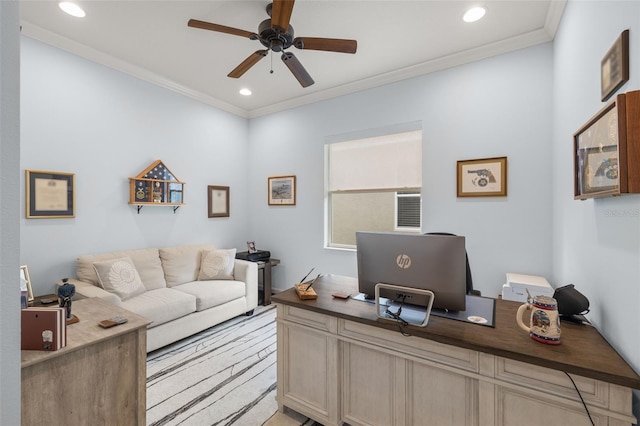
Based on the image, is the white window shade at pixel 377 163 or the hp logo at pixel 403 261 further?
the white window shade at pixel 377 163

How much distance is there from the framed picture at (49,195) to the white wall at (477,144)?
109 inches

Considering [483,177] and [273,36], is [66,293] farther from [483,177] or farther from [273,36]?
[483,177]

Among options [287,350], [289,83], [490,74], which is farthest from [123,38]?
[490,74]

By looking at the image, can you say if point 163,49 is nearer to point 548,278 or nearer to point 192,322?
point 192,322

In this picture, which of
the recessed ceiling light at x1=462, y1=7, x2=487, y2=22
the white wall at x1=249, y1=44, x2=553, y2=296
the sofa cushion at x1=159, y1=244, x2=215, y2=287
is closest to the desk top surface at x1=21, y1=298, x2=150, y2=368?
the sofa cushion at x1=159, y1=244, x2=215, y2=287

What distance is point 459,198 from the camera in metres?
3.14

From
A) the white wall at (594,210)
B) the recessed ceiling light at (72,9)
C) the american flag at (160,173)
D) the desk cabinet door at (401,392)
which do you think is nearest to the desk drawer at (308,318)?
the desk cabinet door at (401,392)

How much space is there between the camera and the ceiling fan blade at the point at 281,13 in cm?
191

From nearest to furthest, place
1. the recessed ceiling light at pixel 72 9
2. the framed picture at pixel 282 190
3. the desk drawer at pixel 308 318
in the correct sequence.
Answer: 1. the desk drawer at pixel 308 318
2. the recessed ceiling light at pixel 72 9
3. the framed picture at pixel 282 190

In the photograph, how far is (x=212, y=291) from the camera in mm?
3299

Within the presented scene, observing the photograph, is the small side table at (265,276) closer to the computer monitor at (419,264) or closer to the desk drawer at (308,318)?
the desk drawer at (308,318)

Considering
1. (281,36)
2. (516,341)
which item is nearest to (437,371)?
(516,341)

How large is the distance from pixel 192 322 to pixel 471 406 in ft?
8.91

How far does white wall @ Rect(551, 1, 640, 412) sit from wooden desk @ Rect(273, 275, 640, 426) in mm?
168
